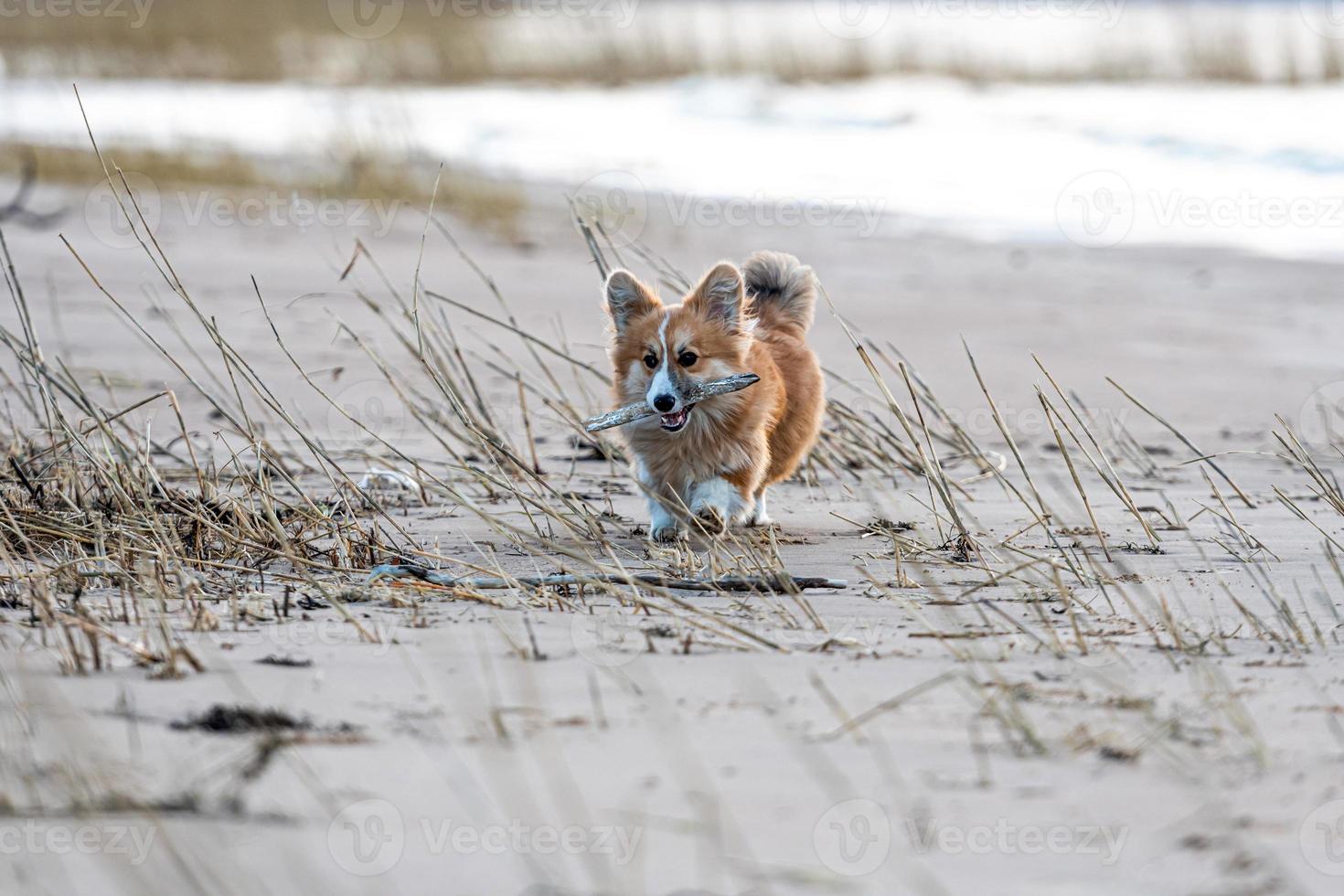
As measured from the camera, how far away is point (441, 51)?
2148 cm

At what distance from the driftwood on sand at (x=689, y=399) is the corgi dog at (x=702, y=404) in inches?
1.5

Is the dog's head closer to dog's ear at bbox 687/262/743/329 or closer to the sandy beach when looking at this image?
dog's ear at bbox 687/262/743/329

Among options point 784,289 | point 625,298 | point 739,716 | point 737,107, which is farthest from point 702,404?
point 737,107

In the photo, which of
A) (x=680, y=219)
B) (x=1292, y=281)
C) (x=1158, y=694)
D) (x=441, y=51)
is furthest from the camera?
(x=441, y=51)

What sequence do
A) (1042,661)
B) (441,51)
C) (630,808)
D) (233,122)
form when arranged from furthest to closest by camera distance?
(441,51), (233,122), (1042,661), (630,808)

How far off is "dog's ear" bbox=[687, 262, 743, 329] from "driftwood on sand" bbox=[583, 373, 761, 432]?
0.64 ft

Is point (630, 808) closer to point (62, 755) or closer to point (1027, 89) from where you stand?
point (62, 755)

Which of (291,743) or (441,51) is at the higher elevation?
(441,51)

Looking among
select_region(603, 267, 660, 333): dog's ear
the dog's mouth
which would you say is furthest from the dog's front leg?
select_region(603, 267, 660, 333): dog's ear

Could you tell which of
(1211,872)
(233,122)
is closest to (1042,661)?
(1211,872)

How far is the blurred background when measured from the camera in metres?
12.5

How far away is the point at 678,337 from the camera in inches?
168

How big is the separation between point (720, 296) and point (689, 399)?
333 millimetres

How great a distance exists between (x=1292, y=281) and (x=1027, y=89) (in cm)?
947
